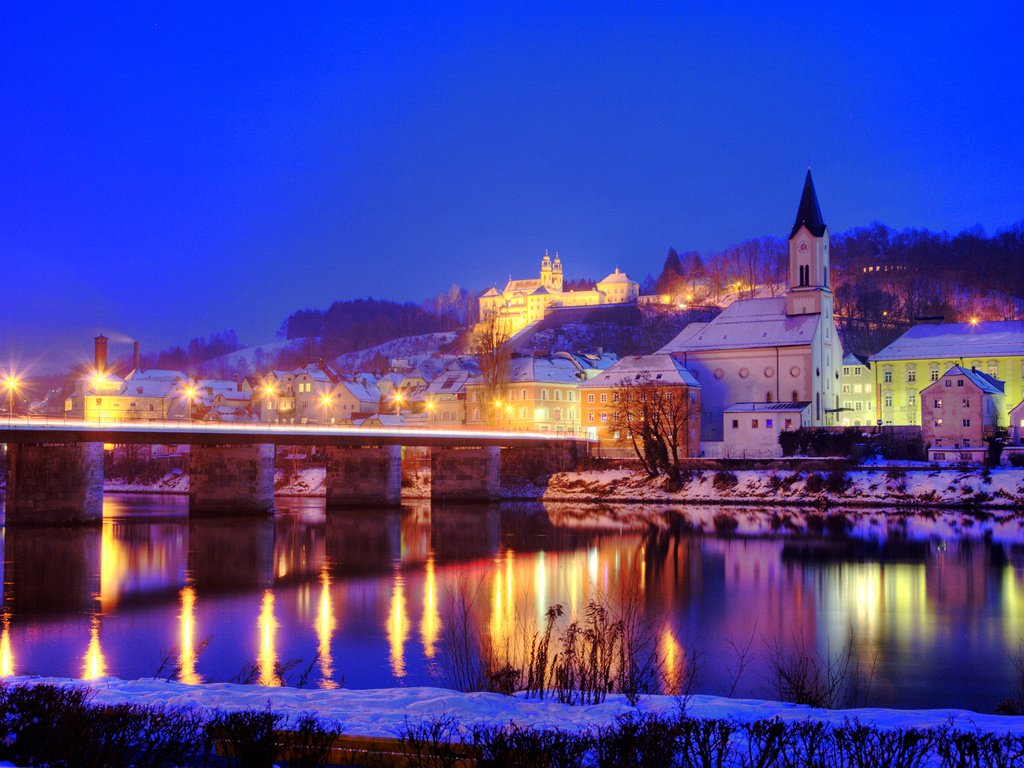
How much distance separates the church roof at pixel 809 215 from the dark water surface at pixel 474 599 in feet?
173

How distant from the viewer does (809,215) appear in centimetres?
A: 9912

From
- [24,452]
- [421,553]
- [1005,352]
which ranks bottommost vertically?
[421,553]

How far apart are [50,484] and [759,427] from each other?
5044cm

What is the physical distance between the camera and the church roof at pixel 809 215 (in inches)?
3875

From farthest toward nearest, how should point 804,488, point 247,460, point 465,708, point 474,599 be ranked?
1. point 804,488
2. point 247,460
3. point 474,599
4. point 465,708

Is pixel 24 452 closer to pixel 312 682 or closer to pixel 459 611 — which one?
pixel 459 611

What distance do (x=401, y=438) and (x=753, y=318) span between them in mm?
39893

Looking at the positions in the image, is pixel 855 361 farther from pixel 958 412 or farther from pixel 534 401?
pixel 534 401

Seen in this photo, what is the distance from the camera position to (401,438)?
70250 mm

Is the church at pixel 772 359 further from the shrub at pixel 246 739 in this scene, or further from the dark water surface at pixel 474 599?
the shrub at pixel 246 739

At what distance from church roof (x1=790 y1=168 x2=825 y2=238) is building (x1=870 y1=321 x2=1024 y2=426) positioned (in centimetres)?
1251

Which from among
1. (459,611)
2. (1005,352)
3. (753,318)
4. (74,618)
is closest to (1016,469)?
(1005,352)

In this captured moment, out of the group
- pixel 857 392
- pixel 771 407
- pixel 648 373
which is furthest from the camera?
pixel 857 392

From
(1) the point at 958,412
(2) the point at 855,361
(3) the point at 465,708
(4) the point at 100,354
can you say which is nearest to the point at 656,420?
(1) the point at 958,412
